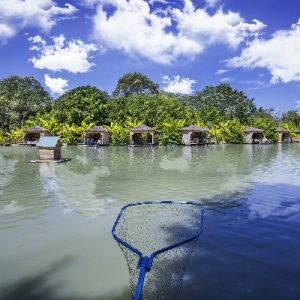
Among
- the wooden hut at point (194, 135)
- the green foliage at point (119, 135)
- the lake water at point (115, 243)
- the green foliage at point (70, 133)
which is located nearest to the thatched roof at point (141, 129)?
the green foliage at point (119, 135)

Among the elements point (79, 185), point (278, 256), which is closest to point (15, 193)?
point (79, 185)

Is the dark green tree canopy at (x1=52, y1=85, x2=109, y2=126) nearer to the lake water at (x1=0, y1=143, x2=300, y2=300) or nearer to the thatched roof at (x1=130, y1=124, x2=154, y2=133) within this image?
the thatched roof at (x1=130, y1=124, x2=154, y2=133)

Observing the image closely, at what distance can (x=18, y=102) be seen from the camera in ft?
171

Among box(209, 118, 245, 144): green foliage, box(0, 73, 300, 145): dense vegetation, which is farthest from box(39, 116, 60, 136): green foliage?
box(209, 118, 245, 144): green foliage

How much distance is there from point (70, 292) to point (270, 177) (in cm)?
1220

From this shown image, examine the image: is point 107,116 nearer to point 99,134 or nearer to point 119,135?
point 99,134

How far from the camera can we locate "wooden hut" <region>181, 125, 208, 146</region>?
43.7 meters

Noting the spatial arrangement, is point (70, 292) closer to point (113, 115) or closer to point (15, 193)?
point (15, 193)

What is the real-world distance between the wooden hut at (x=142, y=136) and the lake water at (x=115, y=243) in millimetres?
29525

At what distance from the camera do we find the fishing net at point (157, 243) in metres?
3.76

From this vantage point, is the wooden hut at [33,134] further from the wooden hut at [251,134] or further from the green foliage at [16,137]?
the wooden hut at [251,134]

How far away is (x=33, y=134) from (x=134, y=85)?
2698 centimetres

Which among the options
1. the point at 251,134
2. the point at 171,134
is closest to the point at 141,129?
the point at 171,134

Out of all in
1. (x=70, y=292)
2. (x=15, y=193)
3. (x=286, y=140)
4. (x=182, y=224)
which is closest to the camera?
(x=70, y=292)
